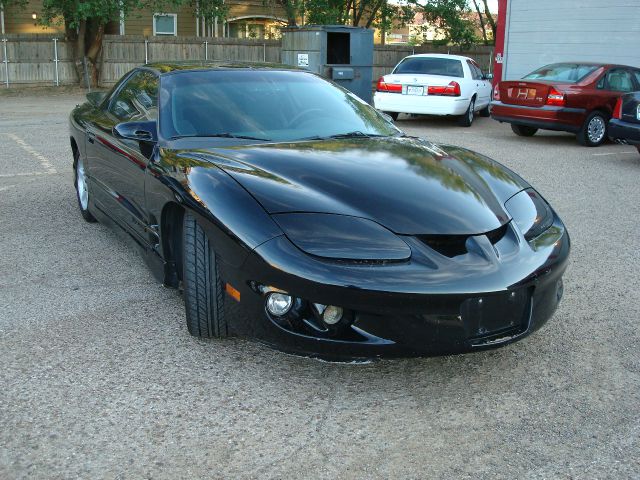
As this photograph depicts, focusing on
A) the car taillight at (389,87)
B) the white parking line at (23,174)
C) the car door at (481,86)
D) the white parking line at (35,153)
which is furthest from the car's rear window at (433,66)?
the white parking line at (23,174)

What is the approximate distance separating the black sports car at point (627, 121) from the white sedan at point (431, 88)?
4342 mm

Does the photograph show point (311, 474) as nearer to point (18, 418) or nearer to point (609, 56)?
point (18, 418)

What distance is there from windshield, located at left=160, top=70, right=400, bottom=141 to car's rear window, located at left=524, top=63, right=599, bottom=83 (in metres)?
9.21

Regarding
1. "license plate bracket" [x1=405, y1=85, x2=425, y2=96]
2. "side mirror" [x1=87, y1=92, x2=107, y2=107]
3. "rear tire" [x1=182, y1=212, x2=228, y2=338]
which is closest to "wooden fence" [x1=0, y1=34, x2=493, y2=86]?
"license plate bracket" [x1=405, y1=85, x2=425, y2=96]

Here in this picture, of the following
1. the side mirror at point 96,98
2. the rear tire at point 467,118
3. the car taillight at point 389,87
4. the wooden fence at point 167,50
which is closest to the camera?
the side mirror at point 96,98

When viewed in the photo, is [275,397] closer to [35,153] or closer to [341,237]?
[341,237]

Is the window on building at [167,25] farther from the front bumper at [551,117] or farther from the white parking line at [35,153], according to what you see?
the front bumper at [551,117]

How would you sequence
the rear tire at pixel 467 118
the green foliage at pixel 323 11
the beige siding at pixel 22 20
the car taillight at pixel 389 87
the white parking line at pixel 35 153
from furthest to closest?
the beige siding at pixel 22 20
the green foliage at pixel 323 11
the rear tire at pixel 467 118
the car taillight at pixel 389 87
the white parking line at pixel 35 153

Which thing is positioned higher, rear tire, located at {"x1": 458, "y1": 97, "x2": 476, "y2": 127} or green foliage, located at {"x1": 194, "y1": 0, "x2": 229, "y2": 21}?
green foliage, located at {"x1": 194, "y1": 0, "x2": 229, "y2": 21}

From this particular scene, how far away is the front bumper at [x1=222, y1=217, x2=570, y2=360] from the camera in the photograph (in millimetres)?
3074

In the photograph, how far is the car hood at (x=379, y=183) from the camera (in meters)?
3.40

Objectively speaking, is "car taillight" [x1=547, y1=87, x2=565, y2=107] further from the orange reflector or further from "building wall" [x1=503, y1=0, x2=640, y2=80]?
the orange reflector

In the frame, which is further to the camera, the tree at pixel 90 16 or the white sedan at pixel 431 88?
the tree at pixel 90 16

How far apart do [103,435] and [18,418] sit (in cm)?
41
